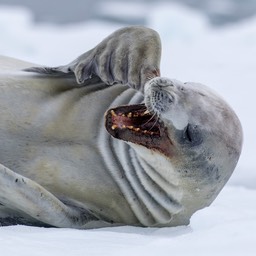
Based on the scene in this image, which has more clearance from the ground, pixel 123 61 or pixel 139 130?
pixel 123 61

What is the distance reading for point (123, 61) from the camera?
469 cm

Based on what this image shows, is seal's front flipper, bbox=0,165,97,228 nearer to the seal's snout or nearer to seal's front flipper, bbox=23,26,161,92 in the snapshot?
the seal's snout

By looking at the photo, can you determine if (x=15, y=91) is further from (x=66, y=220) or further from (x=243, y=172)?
(x=243, y=172)

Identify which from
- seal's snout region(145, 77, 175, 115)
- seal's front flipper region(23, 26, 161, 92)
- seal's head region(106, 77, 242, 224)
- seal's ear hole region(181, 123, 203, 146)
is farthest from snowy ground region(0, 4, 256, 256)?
seal's front flipper region(23, 26, 161, 92)

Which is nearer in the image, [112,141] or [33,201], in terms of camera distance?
[33,201]

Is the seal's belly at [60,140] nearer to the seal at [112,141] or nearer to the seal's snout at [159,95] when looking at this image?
the seal at [112,141]

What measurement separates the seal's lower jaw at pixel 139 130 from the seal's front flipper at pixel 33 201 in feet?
1.20

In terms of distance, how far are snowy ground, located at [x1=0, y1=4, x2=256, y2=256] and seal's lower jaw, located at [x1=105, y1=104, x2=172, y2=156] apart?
1.18 feet

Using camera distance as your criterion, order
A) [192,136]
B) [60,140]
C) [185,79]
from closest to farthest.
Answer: [192,136], [60,140], [185,79]

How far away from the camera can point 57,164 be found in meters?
4.51

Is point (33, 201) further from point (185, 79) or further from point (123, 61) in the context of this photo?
point (185, 79)

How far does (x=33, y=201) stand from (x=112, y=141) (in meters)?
0.59

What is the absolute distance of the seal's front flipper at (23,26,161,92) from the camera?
463 centimetres

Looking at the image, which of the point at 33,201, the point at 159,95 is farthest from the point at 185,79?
the point at 33,201
